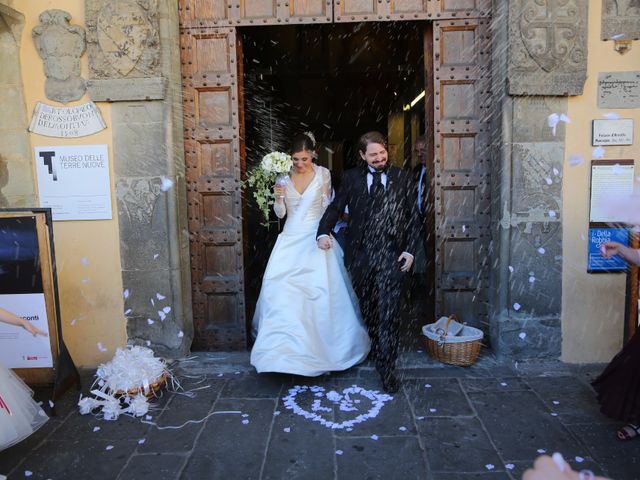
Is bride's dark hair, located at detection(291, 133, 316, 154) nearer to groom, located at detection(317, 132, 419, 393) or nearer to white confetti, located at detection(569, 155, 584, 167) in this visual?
groom, located at detection(317, 132, 419, 393)

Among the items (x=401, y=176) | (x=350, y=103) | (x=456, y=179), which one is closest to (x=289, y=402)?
(x=401, y=176)

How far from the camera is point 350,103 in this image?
36.4 feet

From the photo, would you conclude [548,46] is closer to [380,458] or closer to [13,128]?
[380,458]

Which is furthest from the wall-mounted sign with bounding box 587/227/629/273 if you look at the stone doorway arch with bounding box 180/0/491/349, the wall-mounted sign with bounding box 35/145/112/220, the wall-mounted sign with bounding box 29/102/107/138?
the wall-mounted sign with bounding box 29/102/107/138

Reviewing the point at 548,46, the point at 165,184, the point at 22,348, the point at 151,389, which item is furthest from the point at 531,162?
the point at 22,348

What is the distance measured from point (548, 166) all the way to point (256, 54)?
5.05 metres

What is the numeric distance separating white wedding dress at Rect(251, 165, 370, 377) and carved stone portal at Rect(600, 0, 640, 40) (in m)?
2.53

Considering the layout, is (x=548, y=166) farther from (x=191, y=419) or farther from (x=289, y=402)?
(x=191, y=419)

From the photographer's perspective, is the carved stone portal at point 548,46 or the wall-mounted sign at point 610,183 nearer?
the carved stone portal at point 548,46

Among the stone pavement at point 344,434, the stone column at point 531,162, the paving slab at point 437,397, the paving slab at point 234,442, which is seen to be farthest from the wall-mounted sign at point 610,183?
the paving slab at point 234,442

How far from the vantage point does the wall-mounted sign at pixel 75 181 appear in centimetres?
427

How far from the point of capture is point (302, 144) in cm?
430

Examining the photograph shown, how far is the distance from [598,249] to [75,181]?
4.36 m

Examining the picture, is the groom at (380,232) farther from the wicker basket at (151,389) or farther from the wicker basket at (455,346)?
the wicker basket at (151,389)
